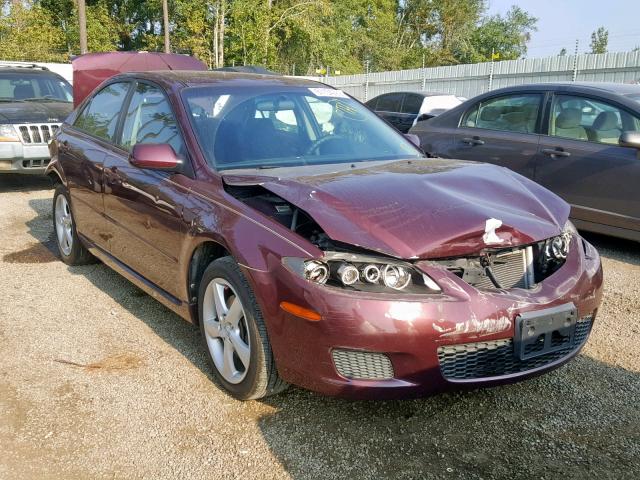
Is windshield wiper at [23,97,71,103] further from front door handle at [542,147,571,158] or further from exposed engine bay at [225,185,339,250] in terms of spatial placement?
exposed engine bay at [225,185,339,250]

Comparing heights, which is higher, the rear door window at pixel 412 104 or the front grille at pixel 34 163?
the rear door window at pixel 412 104

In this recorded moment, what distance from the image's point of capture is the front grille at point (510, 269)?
9.04 ft

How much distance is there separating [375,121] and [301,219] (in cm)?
176

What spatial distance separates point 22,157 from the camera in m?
8.49

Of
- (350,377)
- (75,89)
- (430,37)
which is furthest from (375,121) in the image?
(430,37)

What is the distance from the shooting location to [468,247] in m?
2.67

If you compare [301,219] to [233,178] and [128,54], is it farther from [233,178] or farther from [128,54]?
[128,54]

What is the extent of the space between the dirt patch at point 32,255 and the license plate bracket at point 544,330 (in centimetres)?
444

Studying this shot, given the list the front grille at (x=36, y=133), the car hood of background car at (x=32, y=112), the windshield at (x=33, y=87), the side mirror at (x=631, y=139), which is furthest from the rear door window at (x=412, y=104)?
the side mirror at (x=631, y=139)

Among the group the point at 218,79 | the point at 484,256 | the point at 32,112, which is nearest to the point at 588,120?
the point at 218,79

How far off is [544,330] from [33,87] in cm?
967

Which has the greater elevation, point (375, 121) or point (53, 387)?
point (375, 121)

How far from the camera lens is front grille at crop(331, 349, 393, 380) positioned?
2.56 metres

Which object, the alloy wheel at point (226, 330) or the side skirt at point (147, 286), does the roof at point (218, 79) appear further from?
the alloy wheel at point (226, 330)
